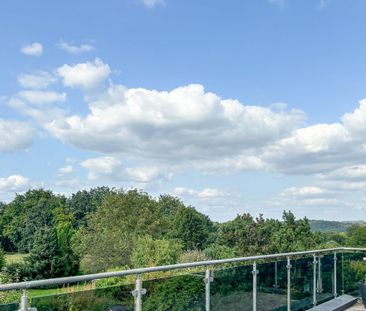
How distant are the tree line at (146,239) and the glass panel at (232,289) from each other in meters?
18.8

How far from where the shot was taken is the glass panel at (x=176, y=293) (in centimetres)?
415

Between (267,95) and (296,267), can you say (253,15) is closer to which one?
(267,95)

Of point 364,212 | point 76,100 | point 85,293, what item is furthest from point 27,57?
point 85,293

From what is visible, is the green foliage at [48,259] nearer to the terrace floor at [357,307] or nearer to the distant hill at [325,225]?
the distant hill at [325,225]

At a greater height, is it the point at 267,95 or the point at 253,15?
the point at 253,15

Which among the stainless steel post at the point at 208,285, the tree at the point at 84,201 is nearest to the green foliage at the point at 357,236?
the stainless steel post at the point at 208,285

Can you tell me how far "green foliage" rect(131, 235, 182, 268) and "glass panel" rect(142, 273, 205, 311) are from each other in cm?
2217

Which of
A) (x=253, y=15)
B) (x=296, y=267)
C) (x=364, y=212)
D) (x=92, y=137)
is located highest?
(x=253, y=15)

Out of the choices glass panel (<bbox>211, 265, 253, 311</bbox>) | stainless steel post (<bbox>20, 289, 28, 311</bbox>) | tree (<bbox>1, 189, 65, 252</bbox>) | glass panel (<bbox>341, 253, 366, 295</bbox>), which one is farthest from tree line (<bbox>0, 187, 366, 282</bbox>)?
stainless steel post (<bbox>20, 289, 28, 311</bbox>)

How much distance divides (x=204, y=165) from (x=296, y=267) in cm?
3286

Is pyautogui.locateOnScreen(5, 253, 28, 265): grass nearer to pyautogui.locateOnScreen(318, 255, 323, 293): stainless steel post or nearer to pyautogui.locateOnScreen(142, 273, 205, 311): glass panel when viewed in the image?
pyautogui.locateOnScreen(318, 255, 323, 293): stainless steel post

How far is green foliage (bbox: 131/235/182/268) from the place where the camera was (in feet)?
88.0

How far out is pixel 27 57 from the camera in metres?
22.5

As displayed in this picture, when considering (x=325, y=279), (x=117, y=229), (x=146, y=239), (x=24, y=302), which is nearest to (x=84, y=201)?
(x=117, y=229)
